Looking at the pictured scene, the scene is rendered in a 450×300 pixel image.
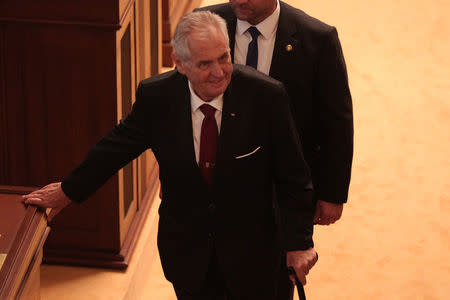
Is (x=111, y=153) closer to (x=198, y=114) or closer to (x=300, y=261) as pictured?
(x=198, y=114)

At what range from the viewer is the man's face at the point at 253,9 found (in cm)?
333

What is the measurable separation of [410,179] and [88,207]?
237cm

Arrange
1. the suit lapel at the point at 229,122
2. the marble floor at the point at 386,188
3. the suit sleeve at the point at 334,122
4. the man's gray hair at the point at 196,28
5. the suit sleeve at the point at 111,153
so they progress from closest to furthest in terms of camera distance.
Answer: the man's gray hair at the point at 196,28 → the suit lapel at the point at 229,122 → the suit sleeve at the point at 111,153 → the suit sleeve at the point at 334,122 → the marble floor at the point at 386,188

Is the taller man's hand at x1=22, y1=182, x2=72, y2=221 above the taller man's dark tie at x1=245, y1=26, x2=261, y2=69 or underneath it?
underneath

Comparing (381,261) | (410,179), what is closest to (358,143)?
(410,179)

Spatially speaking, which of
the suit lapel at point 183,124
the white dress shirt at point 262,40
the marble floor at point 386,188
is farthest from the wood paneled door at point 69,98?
the suit lapel at point 183,124

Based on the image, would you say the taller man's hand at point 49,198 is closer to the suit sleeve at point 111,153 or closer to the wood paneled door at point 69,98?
the suit sleeve at point 111,153

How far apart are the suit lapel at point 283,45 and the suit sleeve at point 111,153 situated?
64cm

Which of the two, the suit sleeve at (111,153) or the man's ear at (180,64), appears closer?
the man's ear at (180,64)

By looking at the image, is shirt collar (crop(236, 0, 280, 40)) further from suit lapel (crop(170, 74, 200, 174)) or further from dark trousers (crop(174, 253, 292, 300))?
dark trousers (crop(174, 253, 292, 300))

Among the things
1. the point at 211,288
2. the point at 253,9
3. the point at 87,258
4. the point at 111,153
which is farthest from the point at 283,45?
the point at 87,258

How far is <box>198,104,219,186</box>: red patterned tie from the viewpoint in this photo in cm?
302

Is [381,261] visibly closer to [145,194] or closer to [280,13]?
[145,194]

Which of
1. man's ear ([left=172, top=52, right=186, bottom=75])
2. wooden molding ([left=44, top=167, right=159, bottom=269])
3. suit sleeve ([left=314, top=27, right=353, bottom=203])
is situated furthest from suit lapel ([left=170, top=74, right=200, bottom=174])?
wooden molding ([left=44, top=167, right=159, bottom=269])
